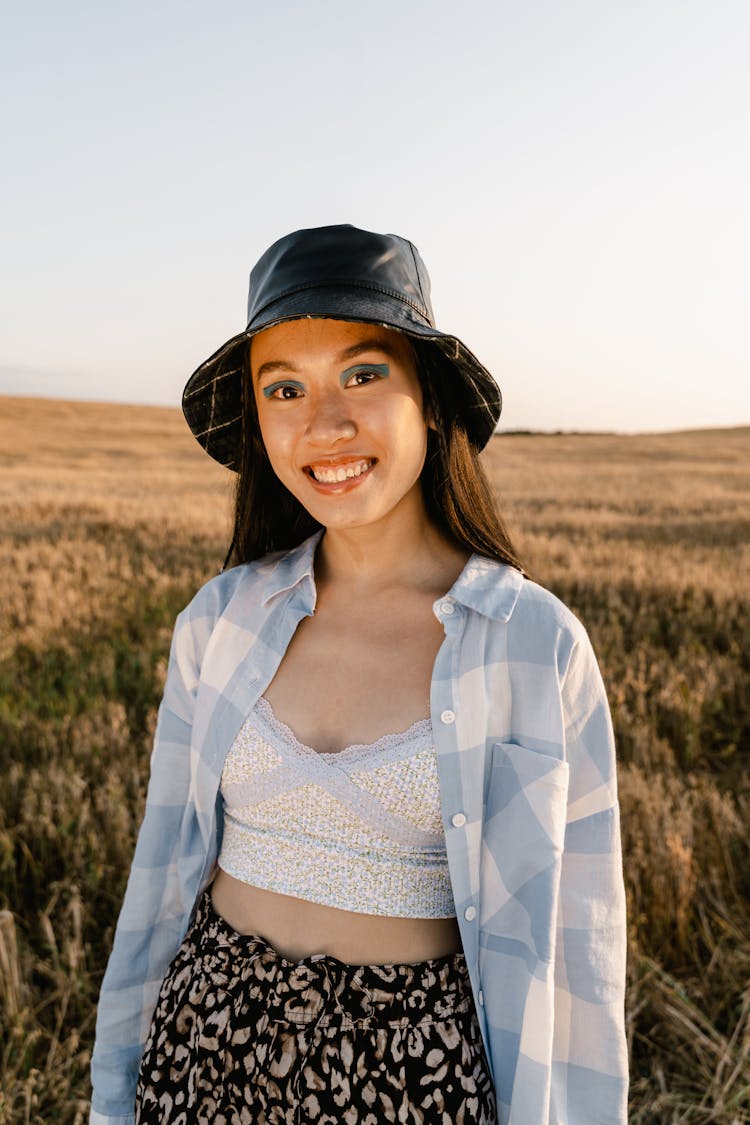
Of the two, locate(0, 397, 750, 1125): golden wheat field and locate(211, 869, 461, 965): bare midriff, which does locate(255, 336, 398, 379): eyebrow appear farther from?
locate(0, 397, 750, 1125): golden wheat field

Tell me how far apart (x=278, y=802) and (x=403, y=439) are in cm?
81

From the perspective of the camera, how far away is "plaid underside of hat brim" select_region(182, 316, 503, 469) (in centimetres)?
181

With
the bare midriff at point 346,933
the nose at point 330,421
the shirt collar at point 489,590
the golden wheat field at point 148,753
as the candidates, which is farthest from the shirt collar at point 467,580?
the golden wheat field at point 148,753

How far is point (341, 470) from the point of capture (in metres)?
1.75

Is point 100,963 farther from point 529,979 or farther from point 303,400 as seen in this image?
point 303,400

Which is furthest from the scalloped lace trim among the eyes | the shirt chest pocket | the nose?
the eyes

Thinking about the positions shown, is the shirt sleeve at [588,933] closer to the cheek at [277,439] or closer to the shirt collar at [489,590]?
the shirt collar at [489,590]

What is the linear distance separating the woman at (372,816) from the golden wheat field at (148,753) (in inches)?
42.1

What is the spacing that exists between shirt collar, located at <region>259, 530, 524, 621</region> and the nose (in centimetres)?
39

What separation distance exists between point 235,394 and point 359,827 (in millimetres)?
1118

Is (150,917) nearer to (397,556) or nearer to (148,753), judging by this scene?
(397,556)

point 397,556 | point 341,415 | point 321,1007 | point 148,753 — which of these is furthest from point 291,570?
point 148,753

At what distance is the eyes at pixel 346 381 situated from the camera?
1.77 m

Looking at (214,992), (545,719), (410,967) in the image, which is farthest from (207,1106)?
(545,719)
